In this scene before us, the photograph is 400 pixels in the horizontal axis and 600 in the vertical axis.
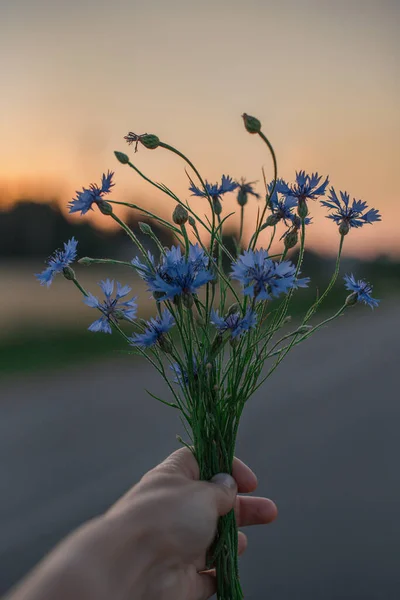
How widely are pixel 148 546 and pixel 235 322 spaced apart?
1.35 feet

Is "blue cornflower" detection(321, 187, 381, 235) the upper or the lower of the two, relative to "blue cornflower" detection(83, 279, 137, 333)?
upper

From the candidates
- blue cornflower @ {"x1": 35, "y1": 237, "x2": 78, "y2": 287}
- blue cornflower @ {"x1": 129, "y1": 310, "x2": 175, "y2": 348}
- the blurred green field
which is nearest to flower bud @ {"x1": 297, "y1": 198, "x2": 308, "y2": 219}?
blue cornflower @ {"x1": 129, "y1": 310, "x2": 175, "y2": 348}

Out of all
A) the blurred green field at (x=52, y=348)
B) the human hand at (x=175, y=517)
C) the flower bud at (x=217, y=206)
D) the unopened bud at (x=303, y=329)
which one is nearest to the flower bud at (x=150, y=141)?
the flower bud at (x=217, y=206)

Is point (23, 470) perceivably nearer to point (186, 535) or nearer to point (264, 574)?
point (264, 574)

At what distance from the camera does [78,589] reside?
965 millimetres

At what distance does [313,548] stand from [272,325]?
6.69 feet

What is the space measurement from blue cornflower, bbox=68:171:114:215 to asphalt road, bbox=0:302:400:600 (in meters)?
1.96

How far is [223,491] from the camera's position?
1215 mm

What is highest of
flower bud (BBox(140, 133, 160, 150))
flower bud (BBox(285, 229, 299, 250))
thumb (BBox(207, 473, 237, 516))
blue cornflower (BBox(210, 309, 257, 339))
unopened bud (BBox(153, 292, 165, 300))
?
flower bud (BBox(140, 133, 160, 150))

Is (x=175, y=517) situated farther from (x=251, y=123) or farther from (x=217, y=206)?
(x=251, y=123)

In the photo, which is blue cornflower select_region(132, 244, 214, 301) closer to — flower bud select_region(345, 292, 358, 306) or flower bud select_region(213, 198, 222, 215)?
flower bud select_region(213, 198, 222, 215)

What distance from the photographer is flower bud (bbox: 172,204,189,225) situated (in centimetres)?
105

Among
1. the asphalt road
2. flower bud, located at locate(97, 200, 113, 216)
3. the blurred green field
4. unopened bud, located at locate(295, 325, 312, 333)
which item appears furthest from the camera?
the blurred green field

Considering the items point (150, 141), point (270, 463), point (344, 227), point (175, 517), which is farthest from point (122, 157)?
point (270, 463)
